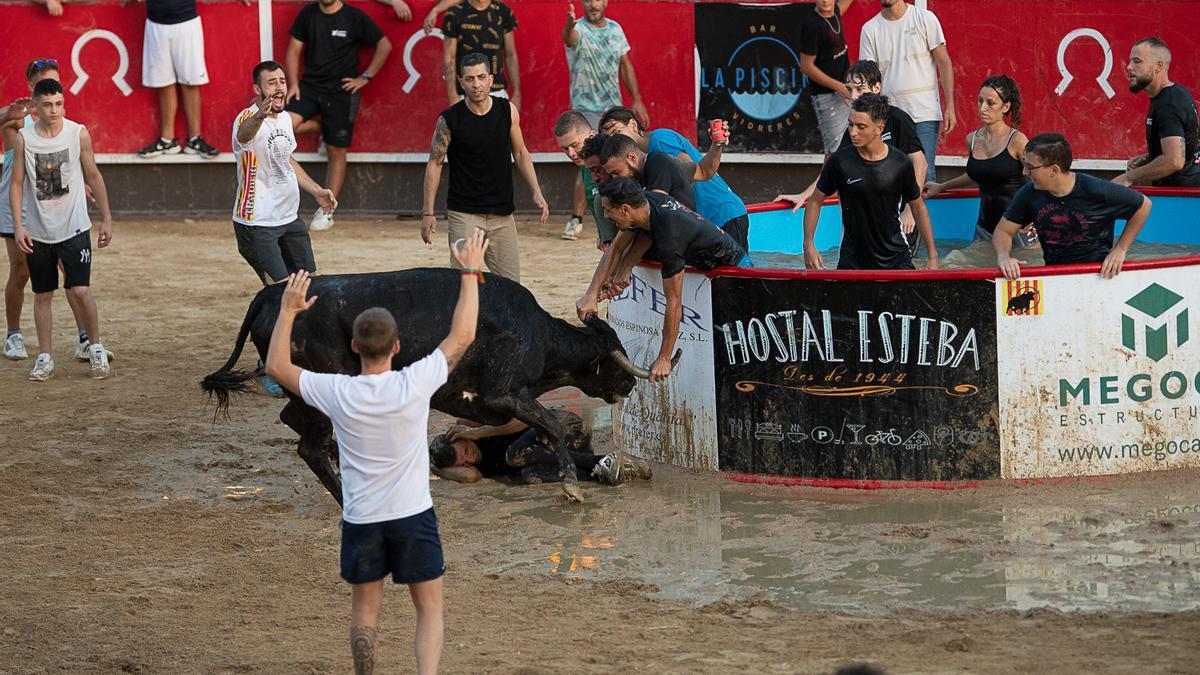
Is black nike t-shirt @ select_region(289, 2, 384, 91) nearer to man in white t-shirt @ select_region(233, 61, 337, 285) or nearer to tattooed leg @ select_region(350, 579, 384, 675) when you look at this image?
man in white t-shirt @ select_region(233, 61, 337, 285)

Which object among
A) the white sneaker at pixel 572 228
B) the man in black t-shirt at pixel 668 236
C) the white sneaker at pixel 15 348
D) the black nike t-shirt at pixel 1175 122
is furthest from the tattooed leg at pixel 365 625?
the white sneaker at pixel 572 228

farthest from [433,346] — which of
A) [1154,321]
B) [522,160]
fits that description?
[1154,321]

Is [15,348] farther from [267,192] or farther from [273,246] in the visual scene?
[267,192]

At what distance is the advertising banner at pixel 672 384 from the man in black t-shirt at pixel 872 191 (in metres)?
0.87

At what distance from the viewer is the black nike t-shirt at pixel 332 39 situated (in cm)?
1736

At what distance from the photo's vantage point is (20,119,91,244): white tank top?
1158 centimetres

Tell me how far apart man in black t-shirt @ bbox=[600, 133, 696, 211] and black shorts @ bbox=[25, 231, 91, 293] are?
4.49 m

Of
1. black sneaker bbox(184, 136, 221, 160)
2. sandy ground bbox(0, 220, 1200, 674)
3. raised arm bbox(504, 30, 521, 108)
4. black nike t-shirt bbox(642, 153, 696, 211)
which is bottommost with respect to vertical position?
sandy ground bbox(0, 220, 1200, 674)

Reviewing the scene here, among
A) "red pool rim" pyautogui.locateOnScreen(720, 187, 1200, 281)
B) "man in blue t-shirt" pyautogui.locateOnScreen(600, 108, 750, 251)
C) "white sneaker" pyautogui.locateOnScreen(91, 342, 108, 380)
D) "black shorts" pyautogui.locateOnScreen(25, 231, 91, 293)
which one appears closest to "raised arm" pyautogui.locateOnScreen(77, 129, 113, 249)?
"black shorts" pyautogui.locateOnScreen(25, 231, 91, 293)

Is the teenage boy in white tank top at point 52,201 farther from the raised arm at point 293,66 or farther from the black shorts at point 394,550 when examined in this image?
the black shorts at point 394,550

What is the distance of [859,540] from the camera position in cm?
801

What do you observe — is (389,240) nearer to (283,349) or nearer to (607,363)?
(607,363)

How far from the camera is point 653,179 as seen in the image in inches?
362

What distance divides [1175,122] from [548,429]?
508cm
